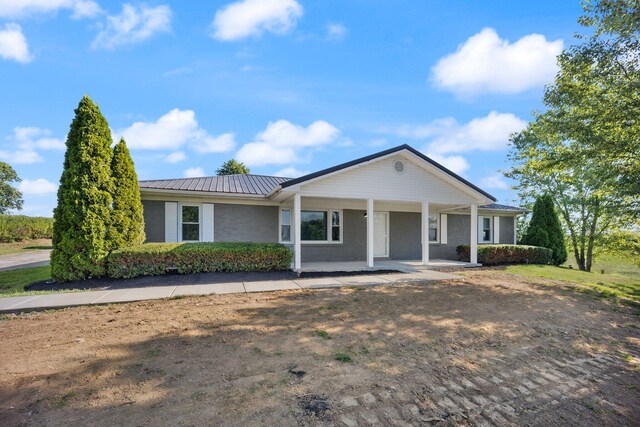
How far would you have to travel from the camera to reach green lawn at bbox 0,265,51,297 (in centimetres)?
781

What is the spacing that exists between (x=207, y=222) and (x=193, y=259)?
2.77 meters

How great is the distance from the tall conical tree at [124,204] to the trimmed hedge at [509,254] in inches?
569

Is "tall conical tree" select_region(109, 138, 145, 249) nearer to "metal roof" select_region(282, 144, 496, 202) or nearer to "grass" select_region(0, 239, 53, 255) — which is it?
"metal roof" select_region(282, 144, 496, 202)

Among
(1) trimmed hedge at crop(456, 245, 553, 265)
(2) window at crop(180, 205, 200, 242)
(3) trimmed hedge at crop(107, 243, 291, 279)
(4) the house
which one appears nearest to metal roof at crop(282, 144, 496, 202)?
(4) the house

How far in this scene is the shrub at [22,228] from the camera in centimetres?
2378

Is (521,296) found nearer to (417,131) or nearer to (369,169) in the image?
(369,169)

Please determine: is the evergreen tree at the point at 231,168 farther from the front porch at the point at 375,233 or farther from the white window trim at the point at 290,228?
the front porch at the point at 375,233

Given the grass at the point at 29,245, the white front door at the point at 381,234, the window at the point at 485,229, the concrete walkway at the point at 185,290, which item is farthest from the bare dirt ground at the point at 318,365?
the grass at the point at 29,245

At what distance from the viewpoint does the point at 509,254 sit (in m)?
14.4

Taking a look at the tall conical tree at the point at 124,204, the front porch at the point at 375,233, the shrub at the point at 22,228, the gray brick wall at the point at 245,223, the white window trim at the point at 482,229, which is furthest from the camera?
the shrub at the point at 22,228

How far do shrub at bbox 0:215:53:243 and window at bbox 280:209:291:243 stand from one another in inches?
1018

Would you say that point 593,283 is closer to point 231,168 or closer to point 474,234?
point 474,234

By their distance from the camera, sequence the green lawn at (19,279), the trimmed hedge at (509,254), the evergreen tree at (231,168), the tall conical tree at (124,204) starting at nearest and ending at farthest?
the green lawn at (19,279), the tall conical tree at (124,204), the trimmed hedge at (509,254), the evergreen tree at (231,168)

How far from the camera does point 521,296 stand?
7570 millimetres
